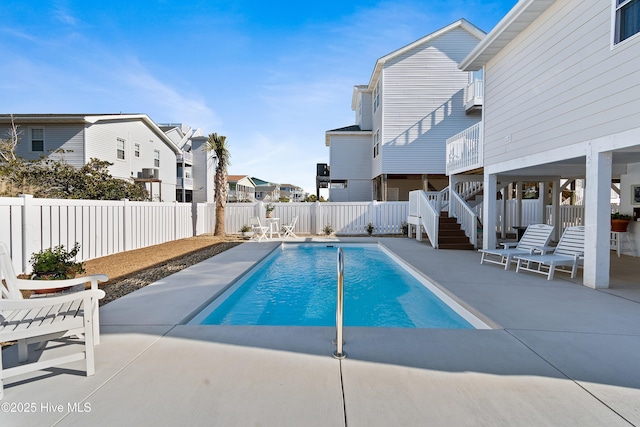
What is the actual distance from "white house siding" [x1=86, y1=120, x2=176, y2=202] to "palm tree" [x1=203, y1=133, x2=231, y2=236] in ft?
21.1

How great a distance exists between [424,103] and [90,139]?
1636 cm

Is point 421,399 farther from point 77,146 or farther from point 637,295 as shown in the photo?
point 77,146

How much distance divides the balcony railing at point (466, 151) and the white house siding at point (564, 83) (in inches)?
36.1

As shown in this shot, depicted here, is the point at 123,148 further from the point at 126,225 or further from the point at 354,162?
the point at 354,162

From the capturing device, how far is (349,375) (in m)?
2.52

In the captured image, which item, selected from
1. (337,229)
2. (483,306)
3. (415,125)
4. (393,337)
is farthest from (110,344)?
(415,125)

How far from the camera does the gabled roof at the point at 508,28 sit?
6355 millimetres

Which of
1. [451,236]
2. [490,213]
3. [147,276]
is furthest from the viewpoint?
[451,236]

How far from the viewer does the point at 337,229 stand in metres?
14.5

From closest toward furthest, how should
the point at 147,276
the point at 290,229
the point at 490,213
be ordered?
the point at 147,276 → the point at 490,213 → the point at 290,229

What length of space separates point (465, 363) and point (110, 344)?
10.7 ft

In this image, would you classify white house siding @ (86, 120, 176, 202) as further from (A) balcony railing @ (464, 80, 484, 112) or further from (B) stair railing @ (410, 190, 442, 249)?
(A) balcony railing @ (464, 80, 484, 112)

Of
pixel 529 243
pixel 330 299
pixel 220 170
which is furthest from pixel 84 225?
pixel 529 243

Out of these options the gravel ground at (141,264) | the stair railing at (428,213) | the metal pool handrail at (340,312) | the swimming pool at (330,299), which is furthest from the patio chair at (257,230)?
the metal pool handrail at (340,312)
